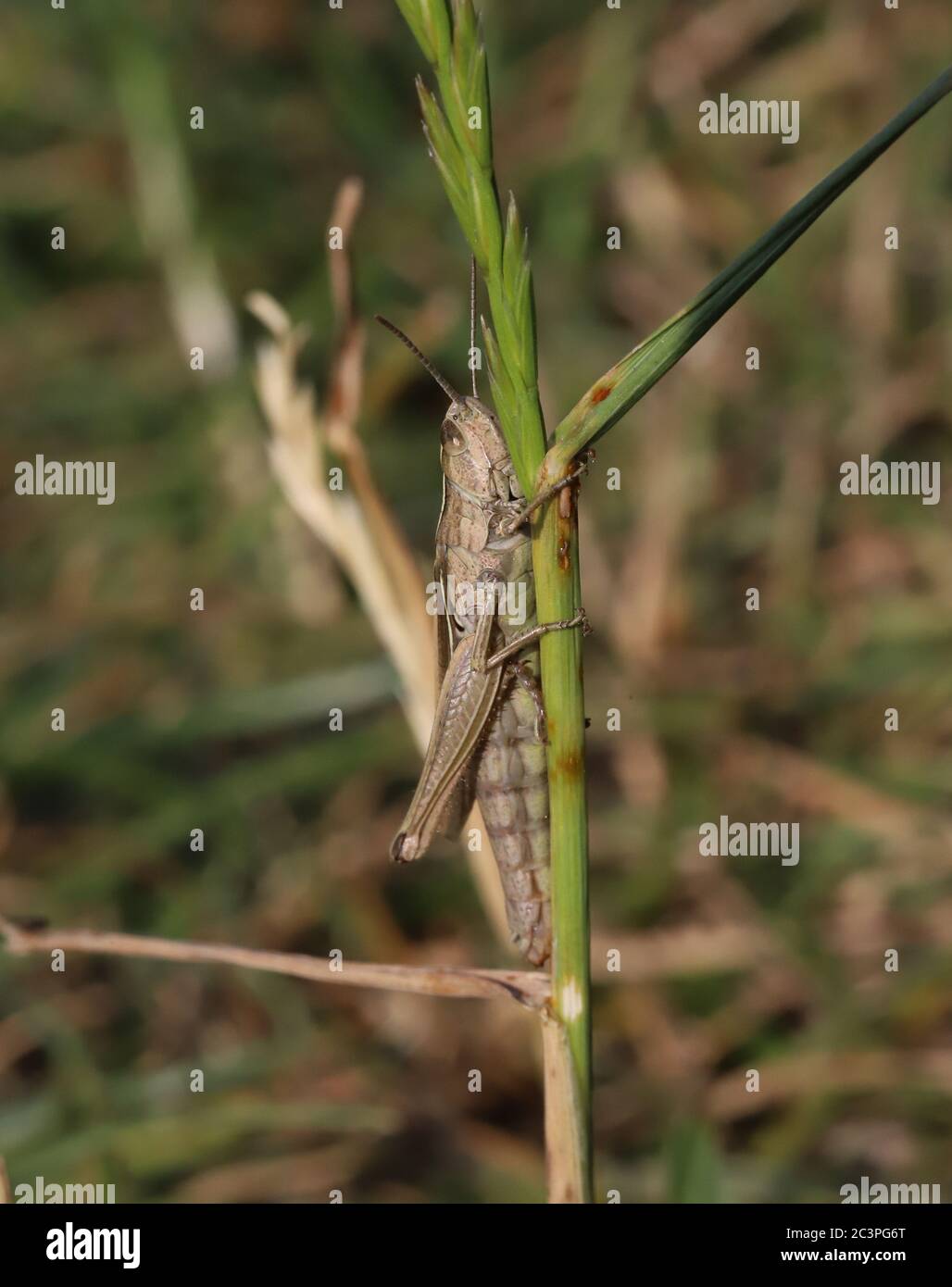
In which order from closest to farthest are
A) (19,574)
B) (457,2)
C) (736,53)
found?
(457,2) < (19,574) < (736,53)

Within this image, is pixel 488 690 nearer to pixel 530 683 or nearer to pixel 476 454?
pixel 530 683

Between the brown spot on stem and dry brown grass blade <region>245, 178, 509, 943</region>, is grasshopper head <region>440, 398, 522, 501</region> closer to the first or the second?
dry brown grass blade <region>245, 178, 509, 943</region>

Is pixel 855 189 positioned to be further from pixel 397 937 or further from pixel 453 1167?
pixel 453 1167

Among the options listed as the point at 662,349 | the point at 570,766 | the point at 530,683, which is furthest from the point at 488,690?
the point at 662,349

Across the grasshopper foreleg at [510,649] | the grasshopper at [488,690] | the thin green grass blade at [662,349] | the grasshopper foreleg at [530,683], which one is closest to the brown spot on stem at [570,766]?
the grasshopper foreleg at [510,649]

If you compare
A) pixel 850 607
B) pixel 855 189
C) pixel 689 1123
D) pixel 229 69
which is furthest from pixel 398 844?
pixel 229 69

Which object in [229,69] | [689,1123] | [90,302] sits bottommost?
[689,1123]

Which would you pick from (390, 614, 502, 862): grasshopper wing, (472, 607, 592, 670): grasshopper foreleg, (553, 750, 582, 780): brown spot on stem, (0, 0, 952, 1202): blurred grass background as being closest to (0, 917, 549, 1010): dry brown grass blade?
(553, 750, 582, 780): brown spot on stem
